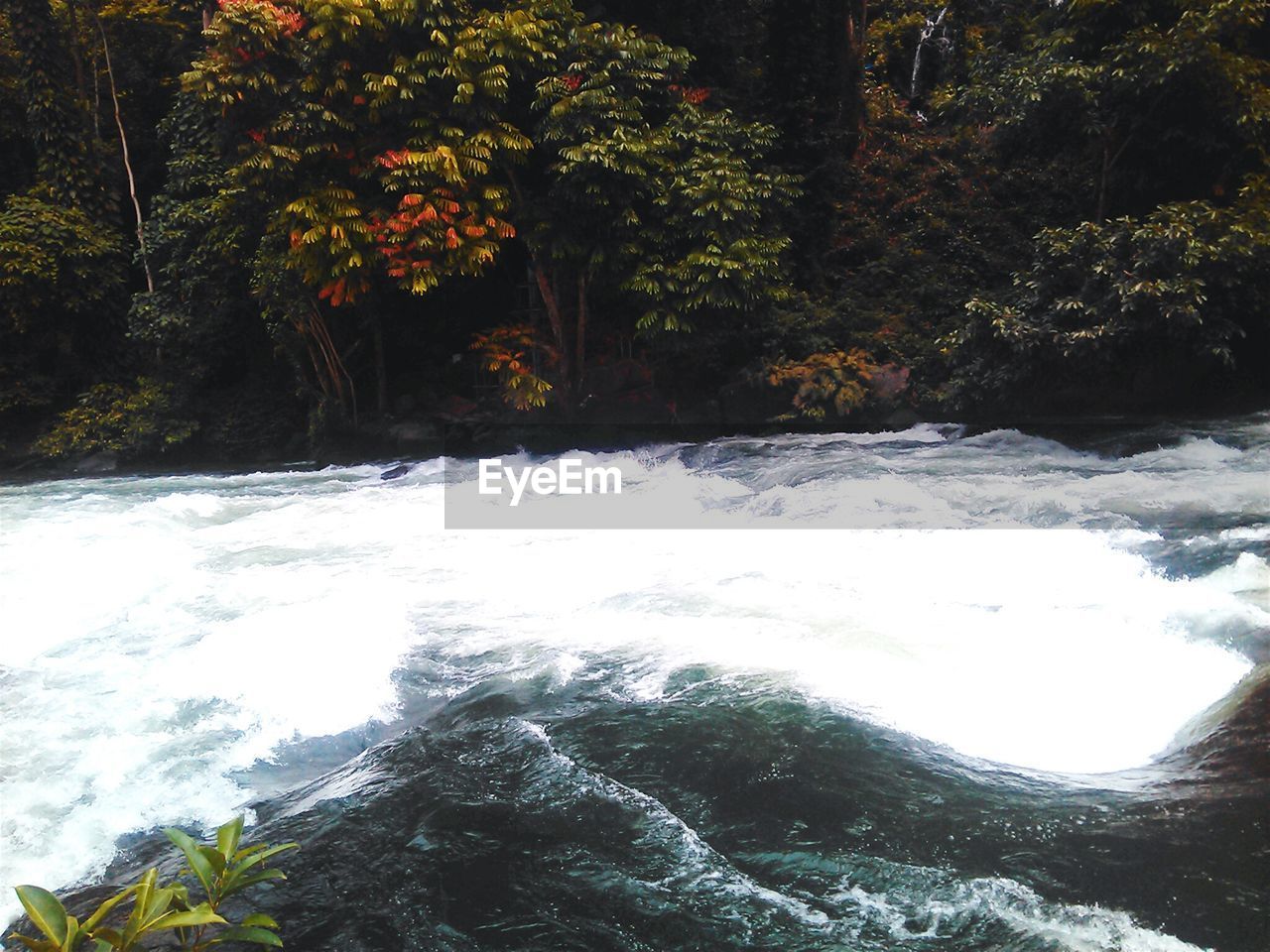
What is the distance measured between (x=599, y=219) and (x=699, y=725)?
7.42 m

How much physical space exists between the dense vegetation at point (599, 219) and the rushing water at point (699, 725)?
370 cm

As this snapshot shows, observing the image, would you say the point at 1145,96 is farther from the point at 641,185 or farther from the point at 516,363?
the point at 516,363

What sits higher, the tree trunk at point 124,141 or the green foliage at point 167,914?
the tree trunk at point 124,141

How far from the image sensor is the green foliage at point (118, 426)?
39.6ft

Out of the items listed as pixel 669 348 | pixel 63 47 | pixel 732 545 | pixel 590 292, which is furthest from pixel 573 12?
pixel 63 47

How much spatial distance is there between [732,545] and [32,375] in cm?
1152

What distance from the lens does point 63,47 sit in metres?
13.3

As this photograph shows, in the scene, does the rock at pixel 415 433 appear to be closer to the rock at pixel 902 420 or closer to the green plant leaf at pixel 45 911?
the rock at pixel 902 420

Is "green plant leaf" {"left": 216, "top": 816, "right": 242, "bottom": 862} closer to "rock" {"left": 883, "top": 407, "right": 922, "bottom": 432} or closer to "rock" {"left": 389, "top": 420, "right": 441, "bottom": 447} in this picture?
"rock" {"left": 883, "top": 407, "right": 922, "bottom": 432}

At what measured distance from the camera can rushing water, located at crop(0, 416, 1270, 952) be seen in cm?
234

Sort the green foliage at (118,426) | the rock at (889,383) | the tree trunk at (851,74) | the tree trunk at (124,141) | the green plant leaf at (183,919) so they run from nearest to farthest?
the green plant leaf at (183,919) → the rock at (889,383) → the green foliage at (118,426) → the tree trunk at (124,141) → the tree trunk at (851,74)

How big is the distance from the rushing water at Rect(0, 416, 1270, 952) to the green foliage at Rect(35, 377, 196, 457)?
6.69 metres

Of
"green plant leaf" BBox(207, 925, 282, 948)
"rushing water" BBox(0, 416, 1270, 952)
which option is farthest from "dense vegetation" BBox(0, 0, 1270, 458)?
"green plant leaf" BBox(207, 925, 282, 948)

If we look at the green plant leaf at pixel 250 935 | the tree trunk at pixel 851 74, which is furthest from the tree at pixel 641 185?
the green plant leaf at pixel 250 935
